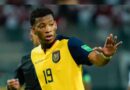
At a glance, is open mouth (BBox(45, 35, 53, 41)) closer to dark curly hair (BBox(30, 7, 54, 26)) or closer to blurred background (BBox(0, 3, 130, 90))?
dark curly hair (BBox(30, 7, 54, 26))

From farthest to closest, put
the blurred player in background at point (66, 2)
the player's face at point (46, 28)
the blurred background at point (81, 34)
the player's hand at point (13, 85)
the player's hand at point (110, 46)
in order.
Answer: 1. the blurred background at point (81, 34)
2. the blurred player in background at point (66, 2)
3. the player's hand at point (13, 85)
4. the player's face at point (46, 28)
5. the player's hand at point (110, 46)

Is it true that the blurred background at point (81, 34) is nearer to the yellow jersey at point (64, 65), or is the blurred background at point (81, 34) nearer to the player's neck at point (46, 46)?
the player's neck at point (46, 46)

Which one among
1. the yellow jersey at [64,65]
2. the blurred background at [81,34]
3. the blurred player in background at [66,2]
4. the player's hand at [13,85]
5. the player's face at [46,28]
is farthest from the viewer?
the blurred background at [81,34]

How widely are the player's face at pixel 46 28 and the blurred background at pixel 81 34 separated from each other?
2.69 meters

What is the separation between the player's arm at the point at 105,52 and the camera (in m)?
4.23

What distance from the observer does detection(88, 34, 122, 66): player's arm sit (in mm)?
4230

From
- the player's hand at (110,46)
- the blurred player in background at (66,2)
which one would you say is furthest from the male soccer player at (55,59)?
the blurred player in background at (66,2)

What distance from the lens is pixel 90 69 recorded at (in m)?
8.27

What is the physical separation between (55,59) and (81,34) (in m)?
3.20

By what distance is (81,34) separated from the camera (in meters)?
8.12

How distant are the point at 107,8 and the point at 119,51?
1111 millimetres

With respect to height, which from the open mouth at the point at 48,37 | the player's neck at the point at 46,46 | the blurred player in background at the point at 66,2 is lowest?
the player's neck at the point at 46,46

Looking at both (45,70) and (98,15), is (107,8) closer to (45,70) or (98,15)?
(98,15)

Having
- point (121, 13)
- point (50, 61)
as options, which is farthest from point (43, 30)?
point (121, 13)
